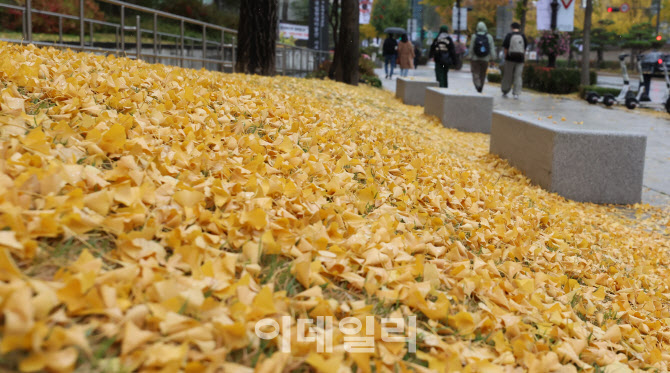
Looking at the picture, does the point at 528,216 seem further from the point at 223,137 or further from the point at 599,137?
the point at 599,137

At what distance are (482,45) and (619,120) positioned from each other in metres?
4.31

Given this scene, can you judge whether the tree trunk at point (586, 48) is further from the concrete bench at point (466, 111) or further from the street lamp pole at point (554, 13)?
the concrete bench at point (466, 111)

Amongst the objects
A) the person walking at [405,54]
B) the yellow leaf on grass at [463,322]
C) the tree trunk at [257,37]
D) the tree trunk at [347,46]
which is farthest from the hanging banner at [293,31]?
the yellow leaf on grass at [463,322]

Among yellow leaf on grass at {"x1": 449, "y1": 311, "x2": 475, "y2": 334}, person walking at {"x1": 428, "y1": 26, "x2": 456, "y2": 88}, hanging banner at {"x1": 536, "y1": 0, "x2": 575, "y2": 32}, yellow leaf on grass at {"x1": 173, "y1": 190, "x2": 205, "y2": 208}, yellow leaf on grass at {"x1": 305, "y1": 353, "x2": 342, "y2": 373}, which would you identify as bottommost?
yellow leaf on grass at {"x1": 449, "y1": 311, "x2": 475, "y2": 334}

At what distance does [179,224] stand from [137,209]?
0.16 m

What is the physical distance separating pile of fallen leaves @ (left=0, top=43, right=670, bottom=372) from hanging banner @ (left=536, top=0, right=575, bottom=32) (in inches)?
825

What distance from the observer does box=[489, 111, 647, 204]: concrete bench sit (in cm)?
629

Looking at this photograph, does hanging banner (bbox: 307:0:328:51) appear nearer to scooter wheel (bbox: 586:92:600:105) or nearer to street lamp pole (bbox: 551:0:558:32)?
street lamp pole (bbox: 551:0:558:32)

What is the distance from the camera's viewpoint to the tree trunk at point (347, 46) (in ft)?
47.8

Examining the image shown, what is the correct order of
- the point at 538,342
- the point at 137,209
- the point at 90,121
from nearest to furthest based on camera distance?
the point at 137,209, the point at 538,342, the point at 90,121

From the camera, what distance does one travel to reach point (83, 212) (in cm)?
190

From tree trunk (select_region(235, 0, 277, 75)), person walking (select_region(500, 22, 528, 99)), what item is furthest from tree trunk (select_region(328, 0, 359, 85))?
tree trunk (select_region(235, 0, 277, 75))

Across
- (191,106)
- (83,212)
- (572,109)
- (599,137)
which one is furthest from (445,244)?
(572,109)

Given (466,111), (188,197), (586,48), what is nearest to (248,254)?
(188,197)
